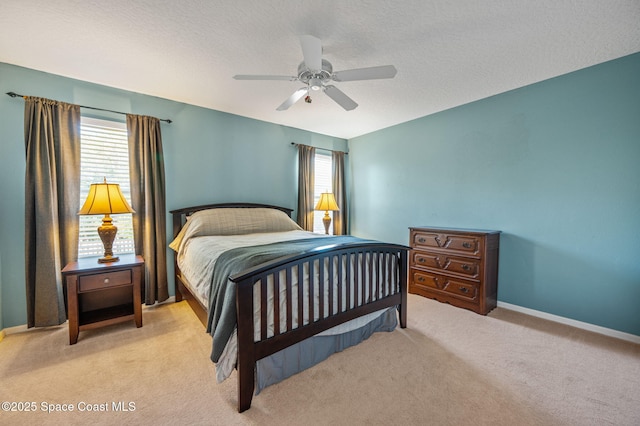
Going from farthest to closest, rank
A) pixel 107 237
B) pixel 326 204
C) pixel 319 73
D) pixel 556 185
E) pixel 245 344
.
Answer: pixel 326 204
pixel 556 185
pixel 107 237
pixel 319 73
pixel 245 344

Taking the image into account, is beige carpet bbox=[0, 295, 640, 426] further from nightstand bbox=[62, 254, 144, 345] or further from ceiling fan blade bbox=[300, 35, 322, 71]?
ceiling fan blade bbox=[300, 35, 322, 71]

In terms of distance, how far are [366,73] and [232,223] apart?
2258mm

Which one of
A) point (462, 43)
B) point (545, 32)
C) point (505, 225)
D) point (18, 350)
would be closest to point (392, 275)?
point (505, 225)

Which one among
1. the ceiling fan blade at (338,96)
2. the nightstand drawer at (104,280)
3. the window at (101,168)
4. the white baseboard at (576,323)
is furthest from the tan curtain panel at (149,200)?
the white baseboard at (576,323)

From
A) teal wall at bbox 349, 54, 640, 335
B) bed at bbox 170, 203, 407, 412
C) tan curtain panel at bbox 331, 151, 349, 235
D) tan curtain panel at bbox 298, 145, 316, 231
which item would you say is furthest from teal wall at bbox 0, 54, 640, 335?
bed at bbox 170, 203, 407, 412

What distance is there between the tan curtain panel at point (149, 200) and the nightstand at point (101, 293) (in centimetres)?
24

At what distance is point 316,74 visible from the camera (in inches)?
83.0

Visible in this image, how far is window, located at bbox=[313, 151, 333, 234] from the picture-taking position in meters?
4.71

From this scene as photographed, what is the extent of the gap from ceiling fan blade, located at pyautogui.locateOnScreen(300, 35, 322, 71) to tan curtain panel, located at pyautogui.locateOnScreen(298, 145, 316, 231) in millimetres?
2408

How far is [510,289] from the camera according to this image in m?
2.99

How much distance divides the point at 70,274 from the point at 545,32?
4313 mm

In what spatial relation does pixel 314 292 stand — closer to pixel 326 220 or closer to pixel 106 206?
pixel 106 206

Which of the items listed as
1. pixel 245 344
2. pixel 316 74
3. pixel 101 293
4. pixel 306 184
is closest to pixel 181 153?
pixel 101 293

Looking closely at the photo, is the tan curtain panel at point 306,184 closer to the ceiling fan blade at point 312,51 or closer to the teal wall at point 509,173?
the teal wall at point 509,173
